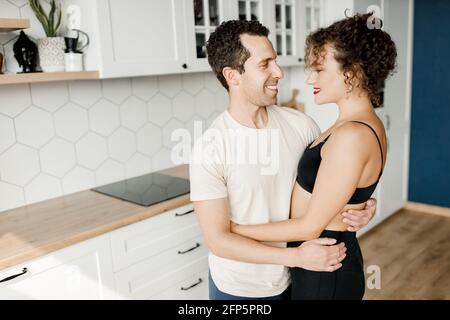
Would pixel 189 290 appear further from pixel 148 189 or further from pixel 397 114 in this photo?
pixel 397 114

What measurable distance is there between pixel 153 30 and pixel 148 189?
829mm

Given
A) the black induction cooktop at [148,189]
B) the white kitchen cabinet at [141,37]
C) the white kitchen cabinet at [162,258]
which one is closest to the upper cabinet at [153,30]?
the white kitchen cabinet at [141,37]

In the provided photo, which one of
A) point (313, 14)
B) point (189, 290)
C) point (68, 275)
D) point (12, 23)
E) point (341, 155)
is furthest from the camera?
point (313, 14)

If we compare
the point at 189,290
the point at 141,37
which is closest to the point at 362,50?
the point at 141,37

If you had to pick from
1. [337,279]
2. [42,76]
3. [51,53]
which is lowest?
[337,279]

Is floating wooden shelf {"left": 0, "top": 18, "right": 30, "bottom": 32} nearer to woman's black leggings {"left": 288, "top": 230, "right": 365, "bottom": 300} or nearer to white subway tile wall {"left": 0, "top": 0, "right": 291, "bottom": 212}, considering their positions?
white subway tile wall {"left": 0, "top": 0, "right": 291, "bottom": 212}

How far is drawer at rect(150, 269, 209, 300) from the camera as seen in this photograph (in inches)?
84.5

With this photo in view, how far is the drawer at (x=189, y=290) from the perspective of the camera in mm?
2147

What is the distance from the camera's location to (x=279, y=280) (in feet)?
4.72

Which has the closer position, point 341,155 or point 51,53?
point 341,155

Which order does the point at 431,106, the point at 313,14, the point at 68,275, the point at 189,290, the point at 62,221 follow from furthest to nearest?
1. the point at 431,106
2. the point at 313,14
3. the point at 189,290
4. the point at 62,221
5. the point at 68,275

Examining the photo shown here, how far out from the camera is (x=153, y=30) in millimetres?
2096

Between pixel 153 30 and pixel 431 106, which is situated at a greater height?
pixel 153 30
